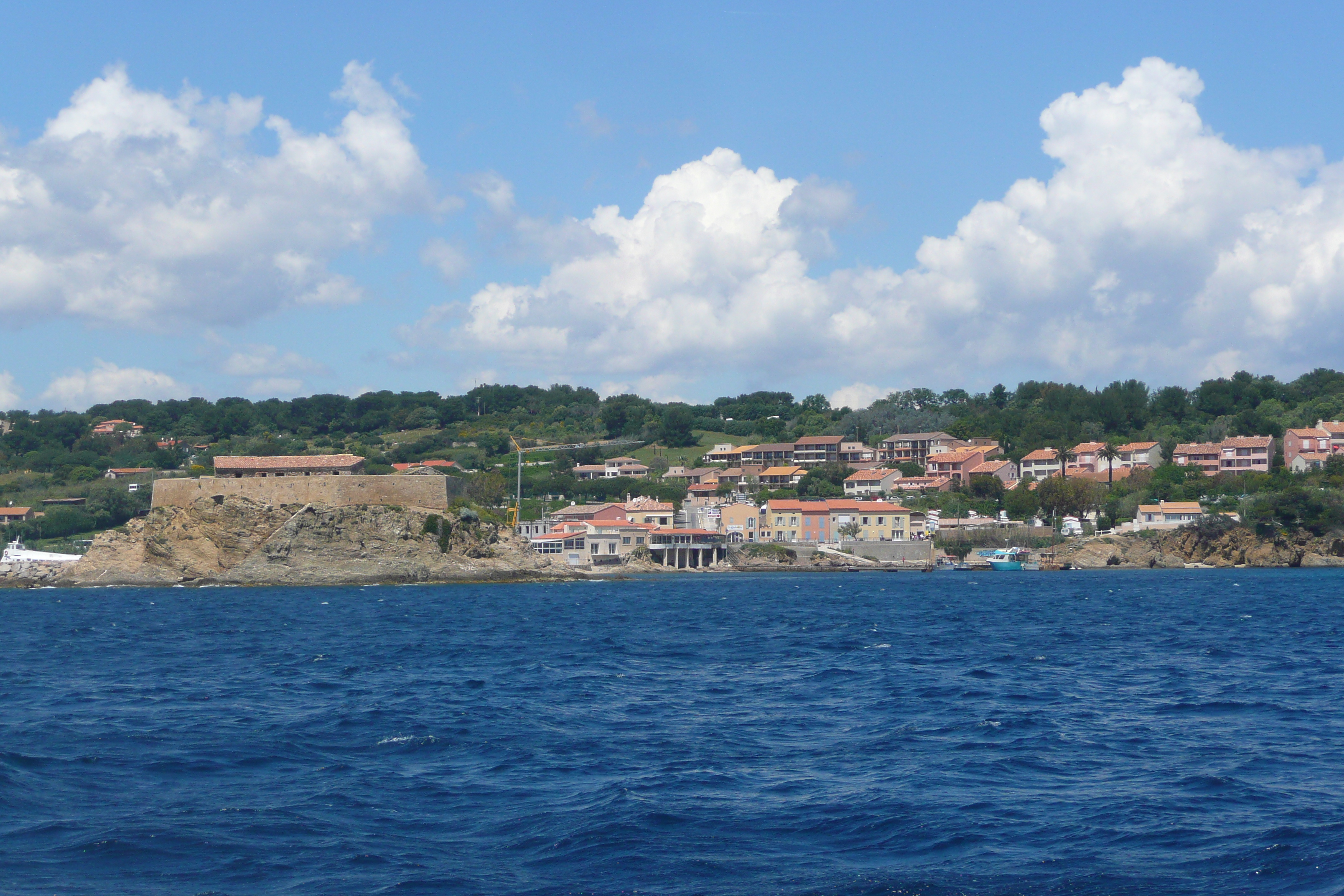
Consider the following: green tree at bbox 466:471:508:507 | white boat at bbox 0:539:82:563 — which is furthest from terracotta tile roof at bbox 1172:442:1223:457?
white boat at bbox 0:539:82:563

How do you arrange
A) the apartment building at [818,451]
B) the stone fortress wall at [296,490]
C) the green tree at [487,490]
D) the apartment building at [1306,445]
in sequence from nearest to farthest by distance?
the stone fortress wall at [296,490], the green tree at [487,490], the apartment building at [1306,445], the apartment building at [818,451]

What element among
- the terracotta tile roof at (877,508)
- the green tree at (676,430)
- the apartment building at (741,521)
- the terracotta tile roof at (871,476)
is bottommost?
the apartment building at (741,521)

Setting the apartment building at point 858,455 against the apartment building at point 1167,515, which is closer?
the apartment building at point 1167,515

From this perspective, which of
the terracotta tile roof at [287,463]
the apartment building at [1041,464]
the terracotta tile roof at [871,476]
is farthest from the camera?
the terracotta tile roof at [871,476]

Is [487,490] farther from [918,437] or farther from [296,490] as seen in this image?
[918,437]

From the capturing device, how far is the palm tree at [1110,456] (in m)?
94.1

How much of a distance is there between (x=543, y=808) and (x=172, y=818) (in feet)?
10.1

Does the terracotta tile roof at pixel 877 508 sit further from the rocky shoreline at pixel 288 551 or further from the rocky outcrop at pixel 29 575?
the rocky outcrop at pixel 29 575

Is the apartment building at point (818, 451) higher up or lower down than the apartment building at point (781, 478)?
higher up

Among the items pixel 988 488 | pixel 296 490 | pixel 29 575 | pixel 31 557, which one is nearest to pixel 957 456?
pixel 988 488

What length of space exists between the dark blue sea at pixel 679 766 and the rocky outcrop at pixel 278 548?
31.4 meters

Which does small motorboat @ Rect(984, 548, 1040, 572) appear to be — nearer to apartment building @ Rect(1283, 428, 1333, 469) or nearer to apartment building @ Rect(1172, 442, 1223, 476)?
apartment building @ Rect(1172, 442, 1223, 476)

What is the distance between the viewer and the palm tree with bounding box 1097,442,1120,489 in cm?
9412

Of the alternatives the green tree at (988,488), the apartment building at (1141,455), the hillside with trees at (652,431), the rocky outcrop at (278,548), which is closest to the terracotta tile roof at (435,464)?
the hillside with trees at (652,431)
